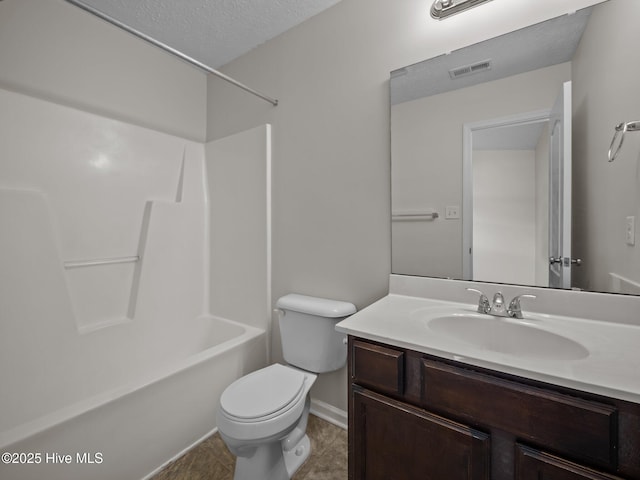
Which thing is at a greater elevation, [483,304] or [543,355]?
[483,304]

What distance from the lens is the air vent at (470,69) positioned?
129 cm

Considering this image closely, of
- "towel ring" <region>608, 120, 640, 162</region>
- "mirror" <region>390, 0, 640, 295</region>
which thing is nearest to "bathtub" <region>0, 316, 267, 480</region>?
"mirror" <region>390, 0, 640, 295</region>

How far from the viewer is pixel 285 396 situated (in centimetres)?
132

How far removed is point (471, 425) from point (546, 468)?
175mm

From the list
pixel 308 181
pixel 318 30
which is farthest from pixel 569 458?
pixel 318 30

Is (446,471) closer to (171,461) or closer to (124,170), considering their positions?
(171,461)

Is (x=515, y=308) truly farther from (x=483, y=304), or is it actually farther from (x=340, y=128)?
(x=340, y=128)

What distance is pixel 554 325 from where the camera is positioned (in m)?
1.06

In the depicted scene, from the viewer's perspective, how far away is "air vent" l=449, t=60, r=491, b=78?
129cm

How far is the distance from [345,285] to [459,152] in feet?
2.96

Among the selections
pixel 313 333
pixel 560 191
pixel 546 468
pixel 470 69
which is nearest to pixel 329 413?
pixel 313 333

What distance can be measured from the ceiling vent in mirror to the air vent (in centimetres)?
22

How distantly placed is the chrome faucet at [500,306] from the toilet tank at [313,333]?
65 centimetres

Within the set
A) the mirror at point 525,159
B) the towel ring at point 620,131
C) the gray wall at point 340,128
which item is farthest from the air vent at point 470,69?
the towel ring at point 620,131
